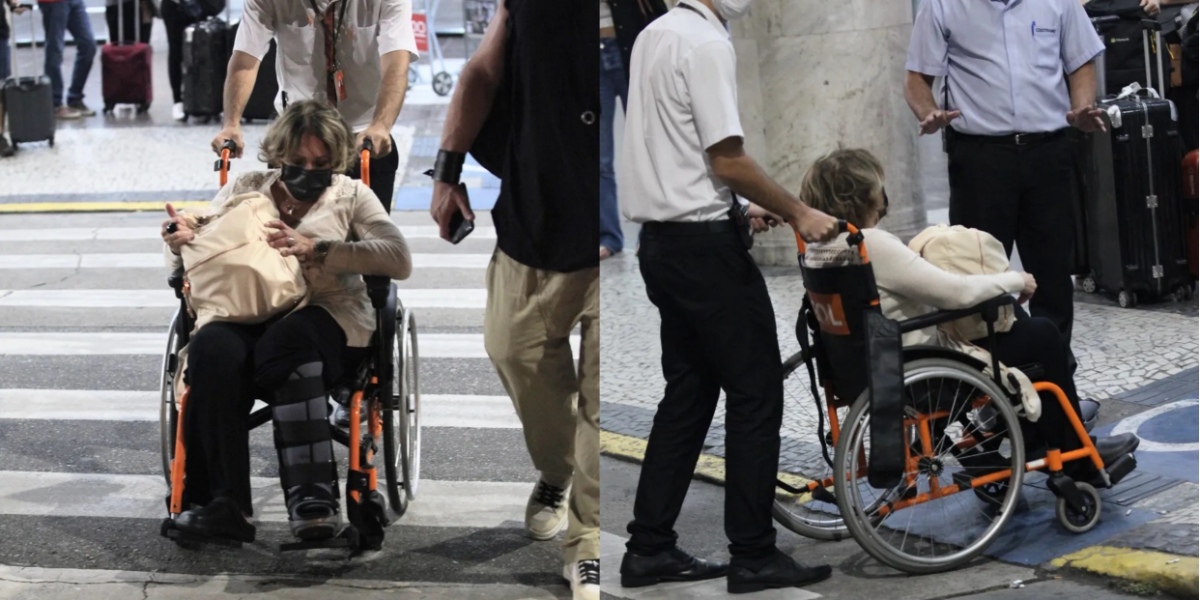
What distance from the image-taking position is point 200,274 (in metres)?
3.27

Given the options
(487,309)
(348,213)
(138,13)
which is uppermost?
(138,13)

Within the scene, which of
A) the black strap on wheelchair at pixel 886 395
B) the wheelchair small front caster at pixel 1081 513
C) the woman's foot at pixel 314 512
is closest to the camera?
the black strap on wheelchair at pixel 886 395

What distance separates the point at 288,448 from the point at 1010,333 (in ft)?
4.96

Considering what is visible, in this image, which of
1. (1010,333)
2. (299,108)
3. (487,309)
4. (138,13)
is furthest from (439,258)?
(1010,333)

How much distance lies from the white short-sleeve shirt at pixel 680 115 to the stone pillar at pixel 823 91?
14 centimetres

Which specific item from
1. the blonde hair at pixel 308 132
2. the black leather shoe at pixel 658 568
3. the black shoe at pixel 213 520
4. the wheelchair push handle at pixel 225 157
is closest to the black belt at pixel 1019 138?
the black leather shoe at pixel 658 568

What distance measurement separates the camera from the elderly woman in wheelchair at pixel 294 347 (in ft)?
10.6

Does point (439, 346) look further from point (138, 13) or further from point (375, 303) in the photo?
point (138, 13)

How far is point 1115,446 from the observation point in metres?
3.48

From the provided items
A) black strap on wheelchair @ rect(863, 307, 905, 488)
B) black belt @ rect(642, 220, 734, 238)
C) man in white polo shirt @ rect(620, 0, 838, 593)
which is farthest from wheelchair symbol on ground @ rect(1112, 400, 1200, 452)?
black belt @ rect(642, 220, 734, 238)

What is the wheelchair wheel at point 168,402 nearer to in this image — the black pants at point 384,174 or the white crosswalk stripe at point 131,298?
Answer: the white crosswalk stripe at point 131,298

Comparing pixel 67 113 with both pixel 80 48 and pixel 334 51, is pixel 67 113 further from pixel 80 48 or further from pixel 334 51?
pixel 334 51

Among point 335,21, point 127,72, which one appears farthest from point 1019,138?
point 127,72

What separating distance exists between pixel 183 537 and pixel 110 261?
2.15 feet
